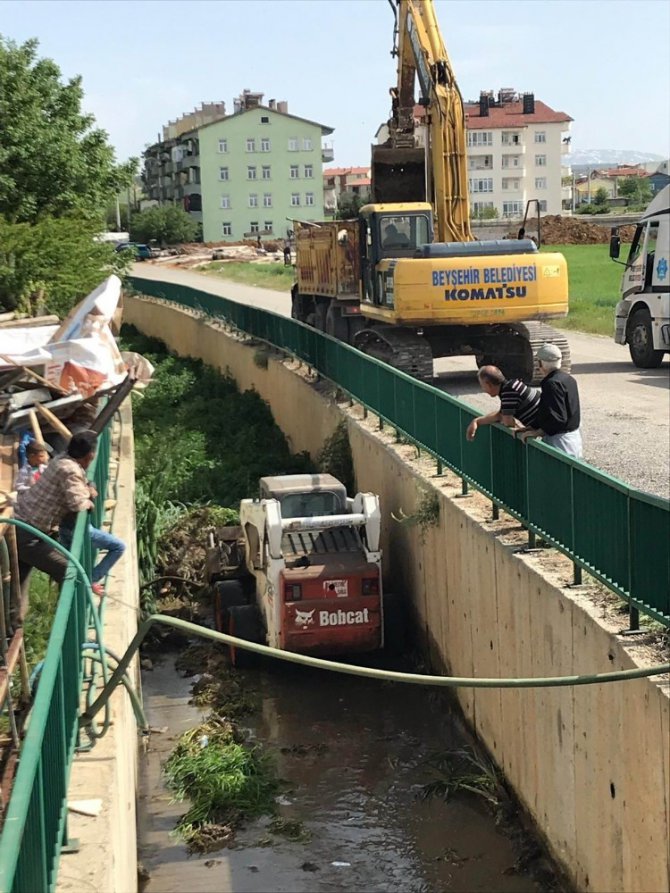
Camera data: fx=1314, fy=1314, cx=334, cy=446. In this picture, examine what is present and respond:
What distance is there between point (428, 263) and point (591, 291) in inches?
975

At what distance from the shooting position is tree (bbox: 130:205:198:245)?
10356 centimetres

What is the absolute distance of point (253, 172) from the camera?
12450cm

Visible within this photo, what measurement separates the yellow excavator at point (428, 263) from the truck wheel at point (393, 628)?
22.6 feet

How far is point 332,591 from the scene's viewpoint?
1380 cm

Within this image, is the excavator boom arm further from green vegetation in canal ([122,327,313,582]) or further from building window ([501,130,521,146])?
building window ([501,130,521,146])

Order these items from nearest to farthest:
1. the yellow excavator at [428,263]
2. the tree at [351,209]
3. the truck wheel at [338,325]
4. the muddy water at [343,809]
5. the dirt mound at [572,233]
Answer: the muddy water at [343,809] < the yellow excavator at [428,263] < the truck wheel at [338,325] < the tree at [351,209] < the dirt mound at [572,233]

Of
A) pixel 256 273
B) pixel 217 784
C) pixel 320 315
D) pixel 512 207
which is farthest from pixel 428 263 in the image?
pixel 512 207

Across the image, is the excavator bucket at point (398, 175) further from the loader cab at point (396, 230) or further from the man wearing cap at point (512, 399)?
the man wearing cap at point (512, 399)

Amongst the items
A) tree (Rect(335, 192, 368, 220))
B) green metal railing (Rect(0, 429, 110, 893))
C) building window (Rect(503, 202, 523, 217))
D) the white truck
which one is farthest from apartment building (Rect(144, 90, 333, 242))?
green metal railing (Rect(0, 429, 110, 893))

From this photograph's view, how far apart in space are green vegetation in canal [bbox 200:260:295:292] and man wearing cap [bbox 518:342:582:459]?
4083 centimetres

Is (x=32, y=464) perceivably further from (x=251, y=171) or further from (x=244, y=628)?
(x=251, y=171)

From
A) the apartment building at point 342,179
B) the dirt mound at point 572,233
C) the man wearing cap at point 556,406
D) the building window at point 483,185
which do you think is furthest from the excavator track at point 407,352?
the apartment building at point 342,179

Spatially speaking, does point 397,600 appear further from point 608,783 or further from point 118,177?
point 118,177

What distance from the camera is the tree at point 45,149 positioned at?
29297 millimetres
